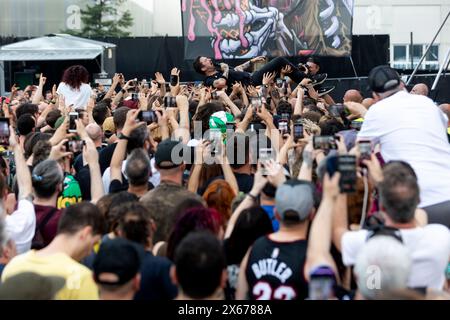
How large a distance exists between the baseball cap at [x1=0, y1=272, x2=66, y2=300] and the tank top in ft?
3.53


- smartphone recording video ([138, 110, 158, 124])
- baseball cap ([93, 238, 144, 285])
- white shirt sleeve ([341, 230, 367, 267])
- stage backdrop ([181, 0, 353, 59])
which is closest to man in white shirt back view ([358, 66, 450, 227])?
white shirt sleeve ([341, 230, 367, 267])

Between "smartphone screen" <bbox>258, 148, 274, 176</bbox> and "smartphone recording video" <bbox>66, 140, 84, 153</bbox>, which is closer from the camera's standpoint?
"smartphone screen" <bbox>258, 148, 274, 176</bbox>

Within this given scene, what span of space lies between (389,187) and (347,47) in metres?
17.8

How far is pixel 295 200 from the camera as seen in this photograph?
16.0 feet

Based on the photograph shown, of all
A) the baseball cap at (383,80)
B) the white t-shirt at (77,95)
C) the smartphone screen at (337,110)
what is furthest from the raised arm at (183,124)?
the white t-shirt at (77,95)

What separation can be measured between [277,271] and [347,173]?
65 centimetres

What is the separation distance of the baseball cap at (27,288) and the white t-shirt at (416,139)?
283cm

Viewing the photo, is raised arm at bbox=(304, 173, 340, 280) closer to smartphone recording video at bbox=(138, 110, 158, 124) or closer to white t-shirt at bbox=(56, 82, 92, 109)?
smartphone recording video at bbox=(138, 110, 158, 124)

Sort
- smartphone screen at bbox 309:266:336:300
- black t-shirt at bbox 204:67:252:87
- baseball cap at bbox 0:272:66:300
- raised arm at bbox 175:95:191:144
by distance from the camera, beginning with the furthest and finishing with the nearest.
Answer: black t-shirt at bbox 204:67:252:87
raised arm at bbox 175:95:191:144
baseball cap at bbox 0:272:66:300
smartphone screen at bbox 309:266:336:300

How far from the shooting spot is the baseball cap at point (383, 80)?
6625mm

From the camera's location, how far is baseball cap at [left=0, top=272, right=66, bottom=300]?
14.0 ft

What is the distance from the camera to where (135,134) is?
7168mm

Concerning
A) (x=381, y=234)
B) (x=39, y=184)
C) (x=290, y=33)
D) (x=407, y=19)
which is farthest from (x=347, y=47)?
(x=381, y=234)

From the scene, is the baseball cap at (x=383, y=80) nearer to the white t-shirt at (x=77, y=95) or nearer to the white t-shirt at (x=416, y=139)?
the white t-shirt at (x=416, y=139)
